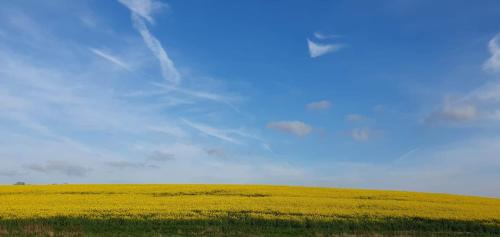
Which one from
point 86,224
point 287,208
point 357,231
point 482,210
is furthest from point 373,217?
point 86,224

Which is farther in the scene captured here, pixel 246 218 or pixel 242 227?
pixel 246 218

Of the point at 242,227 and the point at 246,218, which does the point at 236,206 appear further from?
the point at 242,227

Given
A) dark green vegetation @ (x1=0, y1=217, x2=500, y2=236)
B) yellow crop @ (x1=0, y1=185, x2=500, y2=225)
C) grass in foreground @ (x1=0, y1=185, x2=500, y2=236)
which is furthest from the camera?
yellow crop @ (x1=0, y1=185, x2=500, y2=225)

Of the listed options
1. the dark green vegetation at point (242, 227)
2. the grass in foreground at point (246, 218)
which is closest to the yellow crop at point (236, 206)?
the grass in foreground at point (246, 218)

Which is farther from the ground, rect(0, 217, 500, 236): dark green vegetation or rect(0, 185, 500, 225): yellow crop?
rect(0, 185, 500, 225): yellow crop

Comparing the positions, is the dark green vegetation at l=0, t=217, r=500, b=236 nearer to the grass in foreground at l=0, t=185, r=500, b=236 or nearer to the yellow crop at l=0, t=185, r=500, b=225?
the grass in foreground at l=0, t=185, r=500, b=236

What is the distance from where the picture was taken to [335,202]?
32812 millimetres

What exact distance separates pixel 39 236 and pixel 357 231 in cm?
1460

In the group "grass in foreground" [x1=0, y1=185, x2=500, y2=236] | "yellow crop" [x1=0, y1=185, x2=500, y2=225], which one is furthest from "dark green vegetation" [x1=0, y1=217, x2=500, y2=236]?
"yellow crop" [x1=0, y1=185, x2=500, y2=225]

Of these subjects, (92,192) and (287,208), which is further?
(92,192)

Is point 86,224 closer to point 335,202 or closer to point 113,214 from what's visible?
point 113,214

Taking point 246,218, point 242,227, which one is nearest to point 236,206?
point 246,218

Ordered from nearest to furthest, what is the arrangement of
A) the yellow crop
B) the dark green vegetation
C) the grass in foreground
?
the dark green vegetation, the grass in foreground, the yellow crop

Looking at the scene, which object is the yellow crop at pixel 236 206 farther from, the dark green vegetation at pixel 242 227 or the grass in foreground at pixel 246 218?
the dark green vegetation at pixel 242 227
